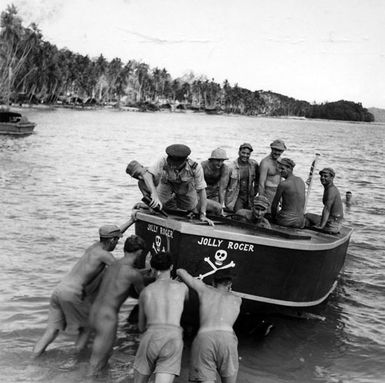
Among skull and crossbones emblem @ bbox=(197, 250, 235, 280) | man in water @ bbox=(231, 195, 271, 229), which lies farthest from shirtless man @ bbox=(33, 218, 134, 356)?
man in water @ bbox=(231, 195, 271, 229)

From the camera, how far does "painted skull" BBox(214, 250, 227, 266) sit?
22.1 ft

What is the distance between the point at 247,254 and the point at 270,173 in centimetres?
254

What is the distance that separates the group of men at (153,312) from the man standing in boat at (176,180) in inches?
41.6

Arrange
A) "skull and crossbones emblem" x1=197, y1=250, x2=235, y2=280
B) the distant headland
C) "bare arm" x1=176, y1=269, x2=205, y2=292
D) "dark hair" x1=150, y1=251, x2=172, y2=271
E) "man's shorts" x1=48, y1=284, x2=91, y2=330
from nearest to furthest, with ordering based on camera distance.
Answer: "dark hair" x1=150, y1=251, x2=172, y2=271 < "bare arm" x1=176, y1=269, x2=205, y2=292 < "man's shorts" x1=48, y1=284, x2=91, y2=330 < "skull and crossbones emblem" x1=197, y1=250, x2=235, y2=280 < the distant headland

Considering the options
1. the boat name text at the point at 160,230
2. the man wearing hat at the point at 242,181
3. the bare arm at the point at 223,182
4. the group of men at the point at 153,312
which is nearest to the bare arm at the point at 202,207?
the boat name text at the point at 160,230

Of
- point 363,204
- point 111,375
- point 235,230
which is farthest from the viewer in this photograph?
point 363,204

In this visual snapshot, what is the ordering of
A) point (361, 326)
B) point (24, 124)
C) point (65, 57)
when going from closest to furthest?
point (361, 326)
point (24, 124)
point (65, 57)

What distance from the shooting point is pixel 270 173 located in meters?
9.05

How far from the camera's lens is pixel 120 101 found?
146125 millimetres

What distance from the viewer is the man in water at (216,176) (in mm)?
8266

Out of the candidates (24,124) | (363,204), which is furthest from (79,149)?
(363,204)

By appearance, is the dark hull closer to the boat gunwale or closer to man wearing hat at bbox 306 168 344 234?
man wearing hat at bbox 306 168 344 234

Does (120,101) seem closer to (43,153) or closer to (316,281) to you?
(43,153)

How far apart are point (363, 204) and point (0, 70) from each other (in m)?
64.9
